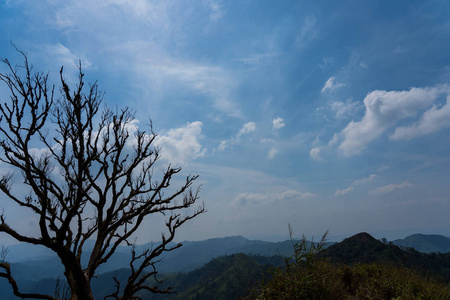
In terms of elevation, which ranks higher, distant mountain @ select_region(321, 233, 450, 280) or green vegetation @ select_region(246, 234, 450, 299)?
green vegetation @ select_region(246, 234, 450, 299)

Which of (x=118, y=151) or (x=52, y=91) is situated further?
(x=118, y=151)

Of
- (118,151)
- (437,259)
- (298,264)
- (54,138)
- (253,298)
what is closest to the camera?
(253,298)

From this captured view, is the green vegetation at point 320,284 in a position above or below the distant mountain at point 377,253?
above

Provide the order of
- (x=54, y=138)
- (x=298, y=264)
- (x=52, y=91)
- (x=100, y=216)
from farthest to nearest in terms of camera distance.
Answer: (x=100, y=216) → (x=54, y=138) → (x=52, y=91) → (x=298, y=264)

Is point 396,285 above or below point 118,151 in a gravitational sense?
below

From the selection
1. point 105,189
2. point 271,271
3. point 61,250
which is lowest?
point 271,271

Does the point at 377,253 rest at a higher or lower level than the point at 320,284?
lower

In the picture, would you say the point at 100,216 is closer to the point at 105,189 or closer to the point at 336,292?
the point at 105,189

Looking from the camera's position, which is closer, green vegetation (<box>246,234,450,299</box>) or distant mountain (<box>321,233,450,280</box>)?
green vegetation (<box>246,234,450,299</box>)

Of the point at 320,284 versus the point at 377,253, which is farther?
the point at 377,253

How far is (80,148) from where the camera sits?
24.1ft

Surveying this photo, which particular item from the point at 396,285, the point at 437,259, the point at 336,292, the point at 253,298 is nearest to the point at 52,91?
the point at 253,298

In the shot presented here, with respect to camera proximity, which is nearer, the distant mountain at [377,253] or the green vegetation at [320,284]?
the green vegetation at [320,284]

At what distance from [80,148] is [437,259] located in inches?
5792
